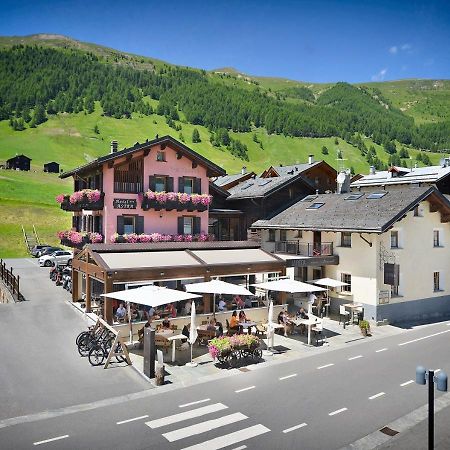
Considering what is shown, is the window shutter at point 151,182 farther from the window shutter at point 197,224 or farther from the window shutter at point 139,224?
the window shutter at point 197,224

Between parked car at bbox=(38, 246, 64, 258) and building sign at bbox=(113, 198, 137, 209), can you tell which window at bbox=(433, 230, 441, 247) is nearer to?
building sign at bbox=(113, 198, 137, 209)

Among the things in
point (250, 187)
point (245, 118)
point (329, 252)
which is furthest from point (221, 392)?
point (245, 118)

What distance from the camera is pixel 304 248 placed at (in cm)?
3266

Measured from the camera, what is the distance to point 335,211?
31.9 m

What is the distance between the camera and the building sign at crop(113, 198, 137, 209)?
3075 centimetres

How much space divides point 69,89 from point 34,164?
8135cm

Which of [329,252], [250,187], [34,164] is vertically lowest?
[329,252]

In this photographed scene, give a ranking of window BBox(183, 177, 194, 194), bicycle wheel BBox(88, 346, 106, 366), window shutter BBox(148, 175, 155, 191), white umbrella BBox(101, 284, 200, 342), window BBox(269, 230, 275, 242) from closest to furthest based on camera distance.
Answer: bicycle wheel BBox(88, 346, 106, 366)
white umbrella BBox(101, 284, 200, 342)
window shutter BBox(148, 175, 155, 191)
window BBox(183, 177, 194, 194)
window BBox(269, 230, 275, 242)

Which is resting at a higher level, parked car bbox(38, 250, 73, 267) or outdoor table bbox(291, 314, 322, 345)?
parked car bbox(38, 250, 73, 267)

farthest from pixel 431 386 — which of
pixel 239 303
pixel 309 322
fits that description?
pixel 239 303

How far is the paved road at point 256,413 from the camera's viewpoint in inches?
483

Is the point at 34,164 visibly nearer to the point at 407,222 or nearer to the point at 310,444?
the point at 407,222

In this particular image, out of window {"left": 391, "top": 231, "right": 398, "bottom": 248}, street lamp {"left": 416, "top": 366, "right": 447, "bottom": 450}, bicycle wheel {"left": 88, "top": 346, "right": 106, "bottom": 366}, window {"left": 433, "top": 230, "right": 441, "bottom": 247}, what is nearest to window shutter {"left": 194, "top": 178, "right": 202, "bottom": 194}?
window {"left": 391, "top": 231, "right": 398, "bottom": 248}

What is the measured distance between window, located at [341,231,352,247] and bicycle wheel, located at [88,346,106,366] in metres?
17.2
